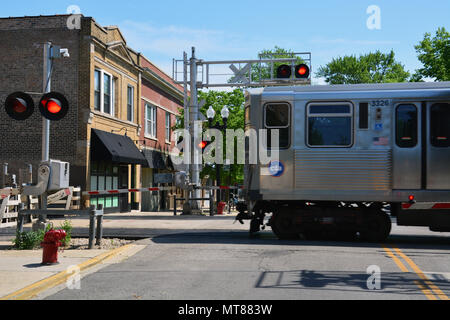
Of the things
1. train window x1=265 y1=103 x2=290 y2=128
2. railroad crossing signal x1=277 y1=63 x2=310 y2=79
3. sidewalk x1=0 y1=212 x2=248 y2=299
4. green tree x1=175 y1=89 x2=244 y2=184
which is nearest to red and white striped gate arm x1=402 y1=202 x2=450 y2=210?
train window x1=265 y1=103 x2=290 y2=128

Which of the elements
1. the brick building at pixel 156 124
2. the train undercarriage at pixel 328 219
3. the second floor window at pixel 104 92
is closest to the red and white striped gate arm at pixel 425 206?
the train undercarriage at pixel 328 219

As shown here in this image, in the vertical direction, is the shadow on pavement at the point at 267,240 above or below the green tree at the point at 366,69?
below

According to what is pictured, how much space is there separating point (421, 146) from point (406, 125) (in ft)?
1.90

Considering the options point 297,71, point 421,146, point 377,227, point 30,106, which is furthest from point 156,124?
point 30,106

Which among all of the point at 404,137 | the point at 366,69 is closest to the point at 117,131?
the point at 404,137

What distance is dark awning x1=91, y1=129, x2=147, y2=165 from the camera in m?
25.8

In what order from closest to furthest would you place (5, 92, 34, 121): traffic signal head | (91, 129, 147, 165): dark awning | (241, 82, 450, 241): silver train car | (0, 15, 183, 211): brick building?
(5, 92, 34, 121): traffic signal head → (241, 82, 450, 241): silver train car → (0, 15, 183, 211): brick building → (91, 129, 147, 165): dark awning

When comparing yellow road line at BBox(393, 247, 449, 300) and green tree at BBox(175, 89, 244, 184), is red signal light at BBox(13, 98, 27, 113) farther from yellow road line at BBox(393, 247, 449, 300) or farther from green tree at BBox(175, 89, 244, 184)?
green tree at BBox(175, 89, 244, 184)

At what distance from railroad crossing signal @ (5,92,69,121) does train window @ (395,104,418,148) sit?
731 centimetres

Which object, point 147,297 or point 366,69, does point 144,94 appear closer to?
point 147,297

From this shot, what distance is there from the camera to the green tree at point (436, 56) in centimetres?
4109

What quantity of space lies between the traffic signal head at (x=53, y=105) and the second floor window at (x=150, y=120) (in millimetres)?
23397

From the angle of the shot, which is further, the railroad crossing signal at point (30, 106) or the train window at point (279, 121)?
the train window at point (279, 121)

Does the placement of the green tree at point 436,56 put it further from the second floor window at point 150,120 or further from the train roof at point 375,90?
the train roof at point 375,90
